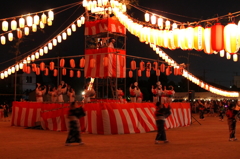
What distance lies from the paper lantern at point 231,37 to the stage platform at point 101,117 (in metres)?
5.68

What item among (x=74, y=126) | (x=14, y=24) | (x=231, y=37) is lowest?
(x=74, y=126)

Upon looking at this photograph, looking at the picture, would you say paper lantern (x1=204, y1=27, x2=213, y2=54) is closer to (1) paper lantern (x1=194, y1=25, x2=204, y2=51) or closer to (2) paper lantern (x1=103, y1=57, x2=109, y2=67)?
(1) paper lantern (x1=194, y1=25, x2=204, y2=51)

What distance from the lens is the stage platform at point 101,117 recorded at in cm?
1373

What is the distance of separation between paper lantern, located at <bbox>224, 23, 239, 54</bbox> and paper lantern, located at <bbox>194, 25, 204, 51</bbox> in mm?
1490

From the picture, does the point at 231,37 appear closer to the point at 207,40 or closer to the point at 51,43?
the point at 207,40

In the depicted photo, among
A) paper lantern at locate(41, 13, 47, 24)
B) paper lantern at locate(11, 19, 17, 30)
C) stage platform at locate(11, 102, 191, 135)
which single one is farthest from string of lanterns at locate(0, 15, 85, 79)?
stage platform at locate(11, 102, 191, 135)

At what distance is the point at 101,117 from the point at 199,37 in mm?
5248

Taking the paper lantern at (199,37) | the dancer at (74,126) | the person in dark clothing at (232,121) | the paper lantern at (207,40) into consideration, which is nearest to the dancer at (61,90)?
the dancer at (74,126)

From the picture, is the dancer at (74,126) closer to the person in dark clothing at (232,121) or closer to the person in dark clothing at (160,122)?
the person in dark clothing at (160,122)

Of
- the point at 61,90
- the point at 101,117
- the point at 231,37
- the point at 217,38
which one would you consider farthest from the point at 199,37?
the point at 61,90

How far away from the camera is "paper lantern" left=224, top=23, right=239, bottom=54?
1001cm

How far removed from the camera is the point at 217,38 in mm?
10492

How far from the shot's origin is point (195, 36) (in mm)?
11984

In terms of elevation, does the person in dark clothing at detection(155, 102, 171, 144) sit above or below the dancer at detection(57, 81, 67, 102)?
below
